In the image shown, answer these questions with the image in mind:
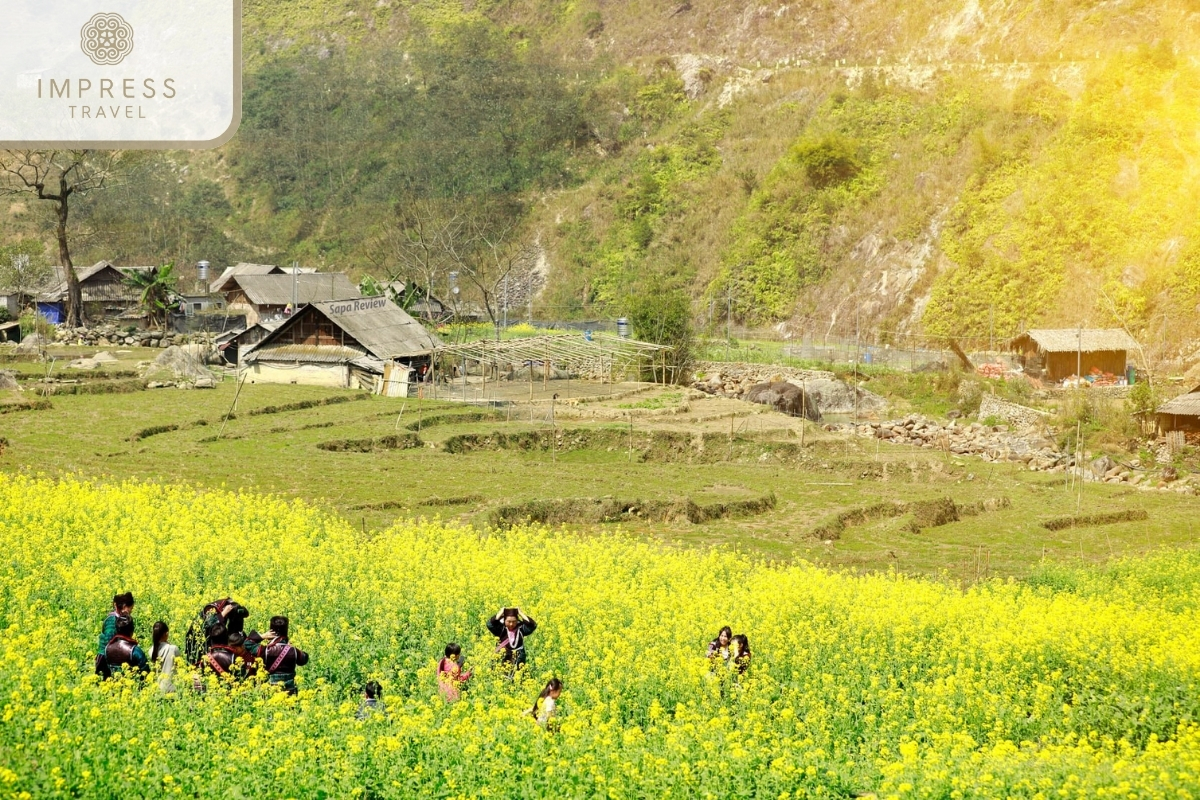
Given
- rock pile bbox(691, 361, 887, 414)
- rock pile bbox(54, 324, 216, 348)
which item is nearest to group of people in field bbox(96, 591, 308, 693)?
rock pile bbox(691, 361, 887, 414)

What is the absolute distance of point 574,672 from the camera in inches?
572

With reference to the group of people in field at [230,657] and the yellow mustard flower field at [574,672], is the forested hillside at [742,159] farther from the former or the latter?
the group of people in field at [230,657]

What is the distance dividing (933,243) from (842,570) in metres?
46.2

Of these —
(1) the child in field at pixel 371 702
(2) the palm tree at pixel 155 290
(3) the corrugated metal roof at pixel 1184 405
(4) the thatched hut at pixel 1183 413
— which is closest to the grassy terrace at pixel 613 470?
(3) the corrugated metal roof at pixel 1184 405

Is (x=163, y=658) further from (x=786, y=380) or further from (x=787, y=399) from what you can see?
(x=786, y=380)

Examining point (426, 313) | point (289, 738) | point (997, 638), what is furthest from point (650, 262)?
point (289, 738)

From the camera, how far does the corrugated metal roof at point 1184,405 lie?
3684cm

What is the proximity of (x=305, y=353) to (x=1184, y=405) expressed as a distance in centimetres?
3314

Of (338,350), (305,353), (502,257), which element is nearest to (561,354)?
(338,350)

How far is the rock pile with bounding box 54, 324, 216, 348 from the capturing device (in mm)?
62188

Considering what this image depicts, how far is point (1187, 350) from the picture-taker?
170ft

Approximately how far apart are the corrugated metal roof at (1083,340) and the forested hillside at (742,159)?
679cm

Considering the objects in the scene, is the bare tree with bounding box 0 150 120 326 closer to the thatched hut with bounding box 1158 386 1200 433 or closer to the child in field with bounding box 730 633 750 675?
the thatched hut with bounding box 1158 386 1200 433

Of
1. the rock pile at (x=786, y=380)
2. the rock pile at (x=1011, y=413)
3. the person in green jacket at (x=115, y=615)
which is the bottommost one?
the person in green jacket at (x=115, y=615)
